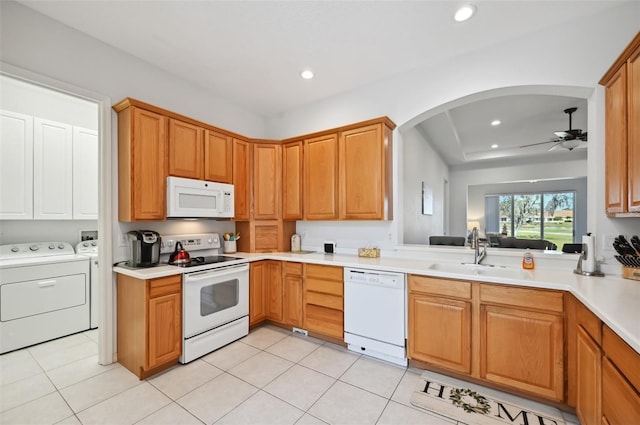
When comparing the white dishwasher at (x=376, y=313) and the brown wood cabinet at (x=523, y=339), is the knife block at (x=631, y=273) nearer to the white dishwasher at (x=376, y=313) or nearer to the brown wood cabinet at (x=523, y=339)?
the brown wood cabinet at (x=523, y=339)

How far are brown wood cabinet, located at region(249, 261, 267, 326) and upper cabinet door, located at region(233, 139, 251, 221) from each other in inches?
26.3

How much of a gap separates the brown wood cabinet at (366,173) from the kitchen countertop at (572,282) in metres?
0.55

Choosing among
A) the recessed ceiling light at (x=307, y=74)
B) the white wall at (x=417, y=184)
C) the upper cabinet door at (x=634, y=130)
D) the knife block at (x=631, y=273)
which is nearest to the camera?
the upper cabinet door at (x=634, y=130)

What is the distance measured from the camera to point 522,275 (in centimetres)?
214

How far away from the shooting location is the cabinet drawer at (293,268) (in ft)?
9.59

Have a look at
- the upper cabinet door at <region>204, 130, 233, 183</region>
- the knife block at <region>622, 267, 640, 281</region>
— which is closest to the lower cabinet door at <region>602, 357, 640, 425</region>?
the knife block at <region>622, 267, 640, 281</region>

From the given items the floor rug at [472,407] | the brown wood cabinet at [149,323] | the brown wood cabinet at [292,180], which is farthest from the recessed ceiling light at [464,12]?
the brown wood cabinet at [149,323]

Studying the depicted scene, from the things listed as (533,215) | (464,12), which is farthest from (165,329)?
(533,215)

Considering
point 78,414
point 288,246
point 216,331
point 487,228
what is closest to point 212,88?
point 288,246

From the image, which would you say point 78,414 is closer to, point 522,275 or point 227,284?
point 227,284

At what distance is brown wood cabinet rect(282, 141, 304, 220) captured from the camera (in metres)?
3.37

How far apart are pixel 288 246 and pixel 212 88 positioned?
2250mm

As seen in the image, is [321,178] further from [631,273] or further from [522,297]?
[631,273]

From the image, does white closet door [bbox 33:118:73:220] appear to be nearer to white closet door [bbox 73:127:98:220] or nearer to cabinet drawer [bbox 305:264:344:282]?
white closet door [bbox 73:127:98:220]
